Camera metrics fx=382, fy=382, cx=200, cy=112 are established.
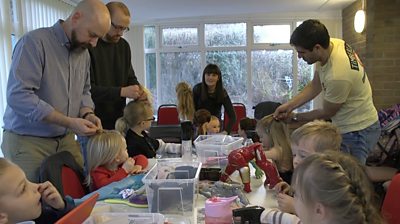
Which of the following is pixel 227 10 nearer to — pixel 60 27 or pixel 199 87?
pixel 199 87

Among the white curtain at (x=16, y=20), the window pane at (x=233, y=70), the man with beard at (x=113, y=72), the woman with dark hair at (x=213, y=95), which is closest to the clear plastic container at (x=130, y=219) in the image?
the man with beard at (x=113, y=72)

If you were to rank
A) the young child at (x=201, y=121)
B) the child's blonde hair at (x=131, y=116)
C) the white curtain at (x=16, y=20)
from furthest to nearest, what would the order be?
the white curtain at (x=16, y=20), the young child at (x=201, y=121), the child's blonde hair at (x=131, y=116)

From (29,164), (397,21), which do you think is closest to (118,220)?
(29,164)

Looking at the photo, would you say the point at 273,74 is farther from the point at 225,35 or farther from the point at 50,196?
the point at 50,196

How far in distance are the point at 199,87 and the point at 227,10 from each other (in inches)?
93.4

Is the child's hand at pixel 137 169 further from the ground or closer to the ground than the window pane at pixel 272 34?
closer to the ground

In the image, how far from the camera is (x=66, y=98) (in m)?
1.96

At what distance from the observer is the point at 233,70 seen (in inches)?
252

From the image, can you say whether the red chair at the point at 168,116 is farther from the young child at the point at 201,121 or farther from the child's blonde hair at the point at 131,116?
the child's blonde hair at the point at 131,116

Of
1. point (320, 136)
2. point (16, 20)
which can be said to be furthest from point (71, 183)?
point (16, 20)

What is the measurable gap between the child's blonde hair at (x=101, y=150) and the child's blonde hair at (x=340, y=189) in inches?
40.4

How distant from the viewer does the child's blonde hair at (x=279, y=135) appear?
195 centimetres

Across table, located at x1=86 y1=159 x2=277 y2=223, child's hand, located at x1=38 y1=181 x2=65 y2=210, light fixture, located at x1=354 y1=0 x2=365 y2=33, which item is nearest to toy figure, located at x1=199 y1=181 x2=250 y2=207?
table, located at x1=86 y1=159 x2=277 y2=223

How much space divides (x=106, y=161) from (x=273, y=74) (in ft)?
16.0
